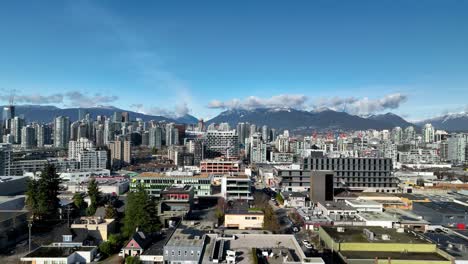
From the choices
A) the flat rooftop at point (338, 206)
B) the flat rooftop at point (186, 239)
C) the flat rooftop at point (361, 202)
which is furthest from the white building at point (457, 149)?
the flat rooftop at point (186, 239)

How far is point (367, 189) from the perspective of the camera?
1075 inches

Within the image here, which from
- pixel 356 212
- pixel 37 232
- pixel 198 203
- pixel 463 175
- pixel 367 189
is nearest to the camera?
pixel 37 232

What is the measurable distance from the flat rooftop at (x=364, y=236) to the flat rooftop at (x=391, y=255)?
1.82ft

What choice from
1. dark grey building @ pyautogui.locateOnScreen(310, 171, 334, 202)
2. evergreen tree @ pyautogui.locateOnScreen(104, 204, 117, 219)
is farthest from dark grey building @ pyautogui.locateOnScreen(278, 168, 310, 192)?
evergreen tree @ pyautogui.locateOnScreen(104, 204, 117, 219)

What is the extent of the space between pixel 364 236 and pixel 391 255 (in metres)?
1.54

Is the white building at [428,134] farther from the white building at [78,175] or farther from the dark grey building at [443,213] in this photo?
the white building at [78,175]

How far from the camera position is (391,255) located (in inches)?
451

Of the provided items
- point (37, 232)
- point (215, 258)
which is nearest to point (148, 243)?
point (215, 258)

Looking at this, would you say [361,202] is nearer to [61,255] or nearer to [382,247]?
[382,247]

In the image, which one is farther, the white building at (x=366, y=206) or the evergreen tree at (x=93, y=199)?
the white building at (x=366, y=206)

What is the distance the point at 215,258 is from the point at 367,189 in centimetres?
2053

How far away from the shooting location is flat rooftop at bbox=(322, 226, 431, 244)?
12273 mm

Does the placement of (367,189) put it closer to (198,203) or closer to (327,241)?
(198,203)

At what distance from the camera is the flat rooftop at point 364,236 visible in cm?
1227
